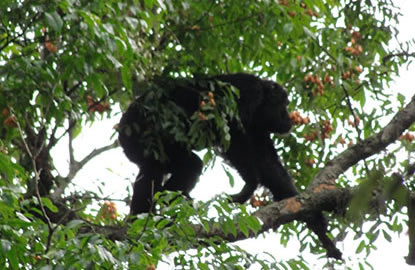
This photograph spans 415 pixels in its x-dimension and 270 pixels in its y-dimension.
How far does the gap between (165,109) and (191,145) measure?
15.5 inches

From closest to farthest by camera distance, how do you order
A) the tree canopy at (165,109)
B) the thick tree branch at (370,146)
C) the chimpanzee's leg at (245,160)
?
the tree canopy at (165,109) → the thick tree branch at (370,146) → the chimpanzee's leg at (245,160)

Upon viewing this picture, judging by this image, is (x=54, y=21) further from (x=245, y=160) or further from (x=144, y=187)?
(x=245, y=160)

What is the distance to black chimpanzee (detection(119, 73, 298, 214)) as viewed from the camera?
524cm

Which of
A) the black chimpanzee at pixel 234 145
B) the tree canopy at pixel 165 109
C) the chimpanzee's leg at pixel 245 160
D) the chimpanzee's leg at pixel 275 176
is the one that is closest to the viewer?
the tree canopy at pixel 165 109

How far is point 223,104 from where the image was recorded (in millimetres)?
4559

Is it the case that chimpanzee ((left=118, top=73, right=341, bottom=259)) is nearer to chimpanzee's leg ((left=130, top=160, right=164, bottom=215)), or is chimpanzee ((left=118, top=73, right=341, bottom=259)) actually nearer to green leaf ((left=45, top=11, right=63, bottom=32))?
chimpanzee's leg ((left=130, top=160, right=164, bottom=215))

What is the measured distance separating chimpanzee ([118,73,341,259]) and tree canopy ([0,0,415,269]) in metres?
0.12

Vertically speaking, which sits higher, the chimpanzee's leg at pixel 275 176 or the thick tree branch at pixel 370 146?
the chimpanzee's leg at pixel 275 176

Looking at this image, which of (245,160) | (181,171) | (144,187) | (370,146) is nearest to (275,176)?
(245,160)

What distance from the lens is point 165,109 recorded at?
4.74 m

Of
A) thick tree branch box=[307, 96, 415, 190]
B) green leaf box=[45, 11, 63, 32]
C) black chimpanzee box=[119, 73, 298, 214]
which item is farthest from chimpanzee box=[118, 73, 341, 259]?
green leaf box=[45, 11, 63, 32]

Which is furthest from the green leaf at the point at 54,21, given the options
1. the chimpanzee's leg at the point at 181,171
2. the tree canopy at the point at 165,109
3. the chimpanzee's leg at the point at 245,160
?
the chimpanzee's leg at the point at 245,160

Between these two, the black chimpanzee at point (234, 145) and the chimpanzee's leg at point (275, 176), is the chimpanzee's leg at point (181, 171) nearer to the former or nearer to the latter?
the black chimpanzee at point (234, 145)

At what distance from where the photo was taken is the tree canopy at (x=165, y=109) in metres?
2.93
